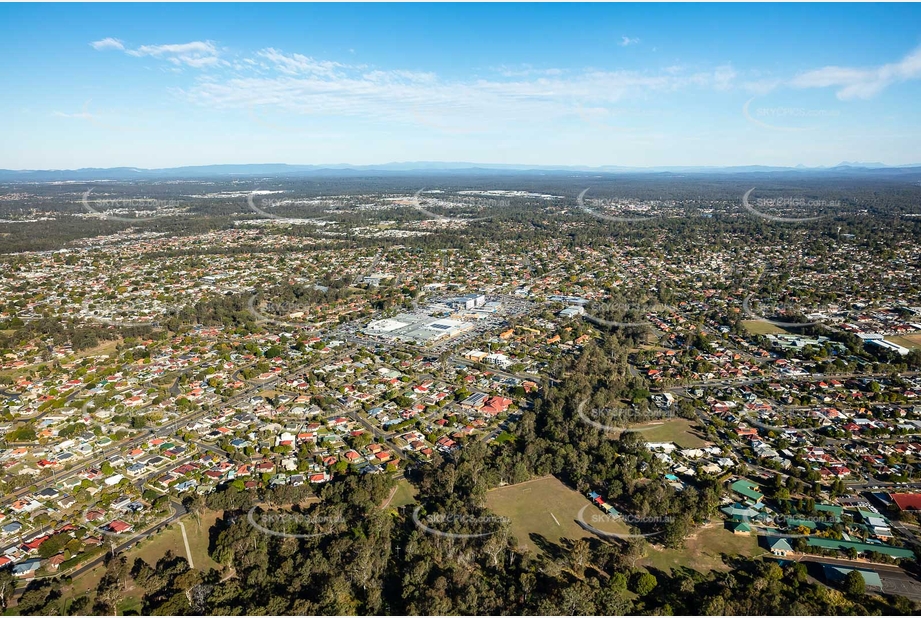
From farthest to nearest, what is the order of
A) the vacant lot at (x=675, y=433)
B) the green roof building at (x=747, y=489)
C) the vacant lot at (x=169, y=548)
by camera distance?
1. the vacant lot at (x=675, y=433)
2. the green roof building at (x=747, y=489)
3. the vacant lot at (x=169, y=548)

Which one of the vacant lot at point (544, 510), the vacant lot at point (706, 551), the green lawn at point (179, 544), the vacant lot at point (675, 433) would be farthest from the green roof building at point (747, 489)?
the green lawn at point (179, 544)

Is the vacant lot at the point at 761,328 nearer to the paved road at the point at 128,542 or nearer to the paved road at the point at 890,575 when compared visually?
the paved road at the point at 890,575

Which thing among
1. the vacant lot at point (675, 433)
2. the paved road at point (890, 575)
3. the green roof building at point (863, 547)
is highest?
the green roof building at point (863, 547)

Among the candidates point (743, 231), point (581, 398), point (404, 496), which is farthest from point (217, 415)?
point (743, 231)

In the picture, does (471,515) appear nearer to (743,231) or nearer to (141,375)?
(141,375)

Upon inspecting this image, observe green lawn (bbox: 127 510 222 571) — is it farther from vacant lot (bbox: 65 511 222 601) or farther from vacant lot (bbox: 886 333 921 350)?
vacant lot (bbox: 886 333 921 350)

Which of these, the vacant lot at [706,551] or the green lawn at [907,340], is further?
the green lawn at [907,340]
